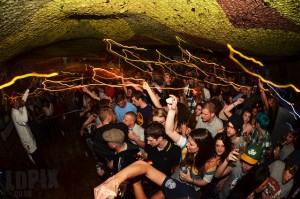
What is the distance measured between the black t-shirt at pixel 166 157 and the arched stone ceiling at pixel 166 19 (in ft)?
4.34

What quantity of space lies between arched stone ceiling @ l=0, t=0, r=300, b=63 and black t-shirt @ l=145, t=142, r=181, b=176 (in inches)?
52.1

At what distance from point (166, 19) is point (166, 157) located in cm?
162

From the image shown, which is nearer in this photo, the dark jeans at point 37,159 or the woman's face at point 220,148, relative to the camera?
the woman's face at point 220,148

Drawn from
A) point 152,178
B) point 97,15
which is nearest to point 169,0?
point 97,15

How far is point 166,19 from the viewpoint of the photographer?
6.80 ft

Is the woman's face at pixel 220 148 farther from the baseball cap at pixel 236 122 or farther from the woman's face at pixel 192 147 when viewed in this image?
the baseball cap at pixel 236 122

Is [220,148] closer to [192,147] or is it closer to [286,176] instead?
[192,147]

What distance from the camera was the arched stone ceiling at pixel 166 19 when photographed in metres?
1.52

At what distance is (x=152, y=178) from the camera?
5.92ft

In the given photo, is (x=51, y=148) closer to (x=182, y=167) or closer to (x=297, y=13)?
(x=182, y=167)

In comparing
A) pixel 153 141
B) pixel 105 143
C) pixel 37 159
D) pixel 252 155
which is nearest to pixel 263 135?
pixel 252 155

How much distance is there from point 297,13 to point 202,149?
1658mm

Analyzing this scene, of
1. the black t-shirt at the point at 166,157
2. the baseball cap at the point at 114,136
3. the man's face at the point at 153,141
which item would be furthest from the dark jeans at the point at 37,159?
the man's face at the point at 153,141

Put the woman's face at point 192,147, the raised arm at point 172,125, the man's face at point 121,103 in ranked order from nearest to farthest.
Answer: the woman's face at point 192,147 → the raised arm at point 172,125 → the man's face at point 121,103
